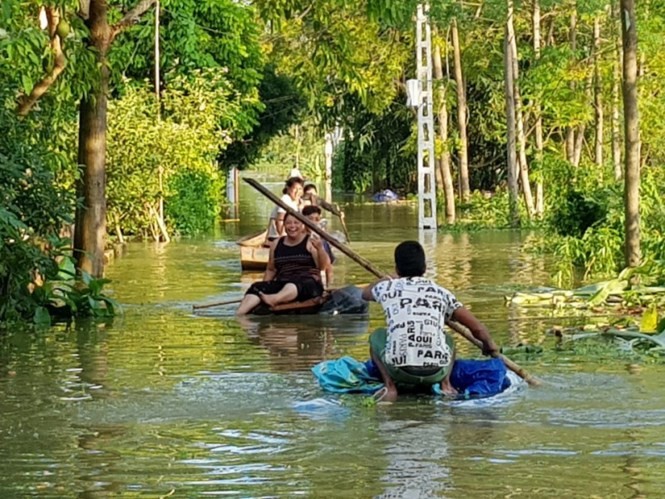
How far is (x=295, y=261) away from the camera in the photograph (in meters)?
18.3

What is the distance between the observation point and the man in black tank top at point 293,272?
1823 cm

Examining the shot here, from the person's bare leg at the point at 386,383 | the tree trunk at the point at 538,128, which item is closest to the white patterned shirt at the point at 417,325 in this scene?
the person's bare leg at the point at 386,383

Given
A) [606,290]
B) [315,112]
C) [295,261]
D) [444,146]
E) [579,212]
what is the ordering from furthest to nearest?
[315,112] → [444,146] → [579,212] → [295,261] → [606,290]

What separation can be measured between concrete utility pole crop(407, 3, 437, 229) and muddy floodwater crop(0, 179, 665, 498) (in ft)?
77.0

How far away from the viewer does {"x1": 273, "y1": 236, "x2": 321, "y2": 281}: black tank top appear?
18.3 metres

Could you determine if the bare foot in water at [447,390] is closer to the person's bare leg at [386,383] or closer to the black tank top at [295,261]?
the person's bare leg at [386,383]

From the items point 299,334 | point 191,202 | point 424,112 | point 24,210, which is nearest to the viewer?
point 299,334

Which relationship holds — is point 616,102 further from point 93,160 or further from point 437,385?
point 437,385

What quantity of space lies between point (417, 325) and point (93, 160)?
1002 centimetres

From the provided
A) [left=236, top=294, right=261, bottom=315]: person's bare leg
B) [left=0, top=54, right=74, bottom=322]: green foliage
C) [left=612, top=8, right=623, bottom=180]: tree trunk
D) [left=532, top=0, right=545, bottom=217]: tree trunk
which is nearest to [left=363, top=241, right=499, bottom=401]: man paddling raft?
[left=0, top=54, right=74, bottom=322]: green foliage

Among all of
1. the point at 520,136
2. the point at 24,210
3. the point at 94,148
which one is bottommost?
the point at 24,210

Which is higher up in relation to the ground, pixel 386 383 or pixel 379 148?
pixel 379 148

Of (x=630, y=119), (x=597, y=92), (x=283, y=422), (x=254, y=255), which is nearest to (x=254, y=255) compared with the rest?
(x=254, y=255)

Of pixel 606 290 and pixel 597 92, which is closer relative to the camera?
pixel 606 290
